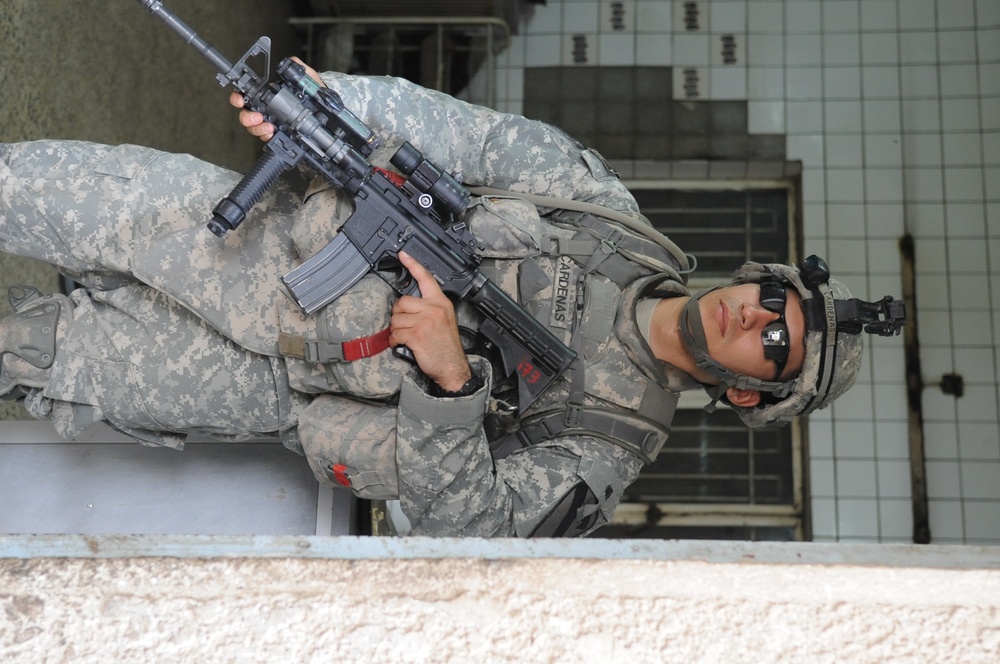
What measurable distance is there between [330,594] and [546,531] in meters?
0.91

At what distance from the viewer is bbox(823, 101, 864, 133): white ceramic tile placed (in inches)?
167

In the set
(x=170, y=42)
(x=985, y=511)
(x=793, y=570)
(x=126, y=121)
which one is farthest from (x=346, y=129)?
(x=985, y=511)

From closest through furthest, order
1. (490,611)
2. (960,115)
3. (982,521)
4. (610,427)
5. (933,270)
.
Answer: (490,611) < (610,427) < (982,521) < (933,270) < (960,115)

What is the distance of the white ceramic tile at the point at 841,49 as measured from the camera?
426 centimetres

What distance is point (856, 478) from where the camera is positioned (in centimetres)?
398

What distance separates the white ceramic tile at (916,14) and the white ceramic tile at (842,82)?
0.31 metres

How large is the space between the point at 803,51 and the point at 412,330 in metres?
3.27

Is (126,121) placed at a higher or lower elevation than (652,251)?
higher

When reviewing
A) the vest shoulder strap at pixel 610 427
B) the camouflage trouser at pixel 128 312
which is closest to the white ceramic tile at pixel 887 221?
the vest shoulder strap at pixel 610 427

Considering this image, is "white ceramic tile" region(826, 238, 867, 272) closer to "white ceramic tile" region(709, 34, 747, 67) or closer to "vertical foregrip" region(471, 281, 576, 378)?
"white ceramic tile" region(709, 34, 747, 67)

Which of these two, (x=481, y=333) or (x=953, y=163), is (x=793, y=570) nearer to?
(x=481, y=333)

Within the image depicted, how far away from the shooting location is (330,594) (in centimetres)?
109

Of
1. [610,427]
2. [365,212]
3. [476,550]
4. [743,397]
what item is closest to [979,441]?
[743,397]

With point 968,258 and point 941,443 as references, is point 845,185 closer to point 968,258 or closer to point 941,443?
point 968,258
